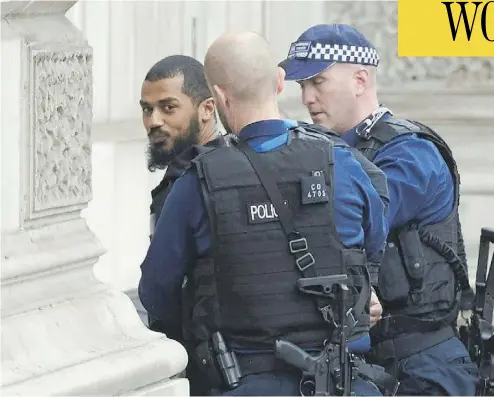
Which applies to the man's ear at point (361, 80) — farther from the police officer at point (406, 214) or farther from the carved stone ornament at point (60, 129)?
the carved stone ornament at point (60, 129)

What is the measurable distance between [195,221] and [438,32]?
496 centimetres

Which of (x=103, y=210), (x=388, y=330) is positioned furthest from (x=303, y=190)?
(x=103, y=210)

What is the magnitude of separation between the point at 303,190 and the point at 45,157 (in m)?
0.69

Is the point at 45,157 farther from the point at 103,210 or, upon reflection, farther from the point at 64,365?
the point at 103,210

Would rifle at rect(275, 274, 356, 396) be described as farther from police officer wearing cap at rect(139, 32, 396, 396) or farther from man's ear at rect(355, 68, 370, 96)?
man's ear at rect(355, 68, 370, 96)

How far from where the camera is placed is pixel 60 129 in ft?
14.4

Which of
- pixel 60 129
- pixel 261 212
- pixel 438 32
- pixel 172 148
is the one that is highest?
pixel 438 32

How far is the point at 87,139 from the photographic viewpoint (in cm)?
450

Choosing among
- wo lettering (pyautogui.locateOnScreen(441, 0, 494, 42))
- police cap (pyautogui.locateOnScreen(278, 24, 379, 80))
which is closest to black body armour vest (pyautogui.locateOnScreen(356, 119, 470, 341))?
police cap (pyautogui.locateOnScreen(278, 24, 379, 80))

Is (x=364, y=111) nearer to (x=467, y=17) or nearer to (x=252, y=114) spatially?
(x=252, y=114)

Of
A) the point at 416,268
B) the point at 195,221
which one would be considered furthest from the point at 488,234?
the point at 195,221

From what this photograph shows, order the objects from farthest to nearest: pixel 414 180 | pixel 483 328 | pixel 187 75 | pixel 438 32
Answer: pixel 438 32
pixel 483 328
pixel 187 75
pixel 414 180

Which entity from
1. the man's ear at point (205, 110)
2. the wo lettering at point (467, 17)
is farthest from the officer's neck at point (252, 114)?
the wo lettering at point (467, 17)

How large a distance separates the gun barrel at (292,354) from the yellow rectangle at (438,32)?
185 inches
